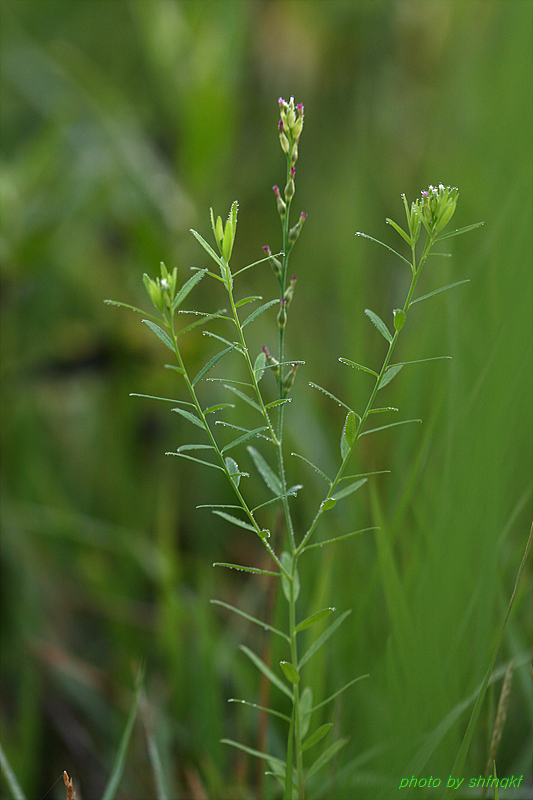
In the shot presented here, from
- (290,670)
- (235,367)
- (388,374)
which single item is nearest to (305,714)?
(290,670)

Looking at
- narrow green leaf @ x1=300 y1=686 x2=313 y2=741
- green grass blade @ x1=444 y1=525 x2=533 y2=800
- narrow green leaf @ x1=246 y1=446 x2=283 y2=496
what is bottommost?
narrow green leaf @ x1=300 y1=686 x2=313 y2=741

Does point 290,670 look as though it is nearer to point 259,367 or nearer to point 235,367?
point 259,367

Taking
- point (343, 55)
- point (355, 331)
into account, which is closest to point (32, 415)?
point (355, 331)

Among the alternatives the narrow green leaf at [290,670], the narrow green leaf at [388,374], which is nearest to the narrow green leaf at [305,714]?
the narrow green leaf at [290,670]

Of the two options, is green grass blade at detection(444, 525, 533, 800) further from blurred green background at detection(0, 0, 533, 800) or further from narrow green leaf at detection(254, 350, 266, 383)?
narrow green leaf at detection(254, 350, 266, 383)

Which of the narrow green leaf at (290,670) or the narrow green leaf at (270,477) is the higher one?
the narrow green leaf at (270,477)

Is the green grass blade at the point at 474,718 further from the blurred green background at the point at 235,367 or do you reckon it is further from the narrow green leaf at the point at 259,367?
the narrow green leaf at the point at 259,367

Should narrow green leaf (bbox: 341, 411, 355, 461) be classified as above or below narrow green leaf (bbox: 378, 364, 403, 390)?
below

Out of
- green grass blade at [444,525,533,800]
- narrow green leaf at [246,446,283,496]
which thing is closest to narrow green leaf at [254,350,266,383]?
narrow green leaf at [246,446,283,496]

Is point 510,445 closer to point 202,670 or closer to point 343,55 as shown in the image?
point 202,670

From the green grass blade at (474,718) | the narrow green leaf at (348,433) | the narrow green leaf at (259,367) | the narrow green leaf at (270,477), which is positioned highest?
the narrow green leaf at (259,367)
